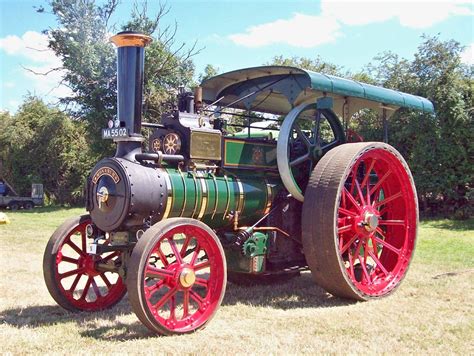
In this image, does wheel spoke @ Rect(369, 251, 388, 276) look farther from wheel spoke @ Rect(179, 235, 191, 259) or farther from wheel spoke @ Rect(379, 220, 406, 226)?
wheel spoke @ Rect(179, 235, 191, 259)

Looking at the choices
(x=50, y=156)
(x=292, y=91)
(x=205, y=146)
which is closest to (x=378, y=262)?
(x=292, y=91)

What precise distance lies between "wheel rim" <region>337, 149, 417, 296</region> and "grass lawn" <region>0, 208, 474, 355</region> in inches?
10.9

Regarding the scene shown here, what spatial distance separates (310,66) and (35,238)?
1286 cm

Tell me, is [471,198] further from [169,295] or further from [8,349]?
[8,349]

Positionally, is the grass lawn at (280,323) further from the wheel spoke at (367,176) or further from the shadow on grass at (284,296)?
the wheel spoke at (367,176)

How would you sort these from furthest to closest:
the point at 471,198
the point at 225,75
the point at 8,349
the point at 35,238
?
1. the point at 471,198
2. the point at 35,238
3. the point at 225,75
4. the point at 8,349

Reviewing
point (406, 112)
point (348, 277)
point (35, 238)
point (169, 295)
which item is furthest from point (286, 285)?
point (406, 112)

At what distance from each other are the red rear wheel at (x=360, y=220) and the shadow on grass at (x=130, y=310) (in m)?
0.38

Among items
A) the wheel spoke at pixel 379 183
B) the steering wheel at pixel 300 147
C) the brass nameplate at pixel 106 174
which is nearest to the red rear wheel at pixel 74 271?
the brass nameplate at pixel 106 174

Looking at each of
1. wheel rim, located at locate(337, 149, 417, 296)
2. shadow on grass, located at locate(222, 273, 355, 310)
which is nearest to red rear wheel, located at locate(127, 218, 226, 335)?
shadow on grass, located at locate(222, 273, 355, 310)

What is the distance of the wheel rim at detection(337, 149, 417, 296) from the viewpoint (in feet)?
18.0

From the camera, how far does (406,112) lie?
13.3 meters

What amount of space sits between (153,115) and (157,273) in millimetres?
12609

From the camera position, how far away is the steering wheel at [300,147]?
5.34 metres
